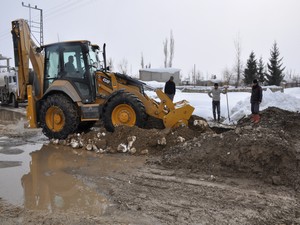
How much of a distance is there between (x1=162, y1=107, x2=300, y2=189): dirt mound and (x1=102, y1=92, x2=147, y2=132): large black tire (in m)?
1.65

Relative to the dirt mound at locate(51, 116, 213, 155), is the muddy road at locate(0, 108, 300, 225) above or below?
below

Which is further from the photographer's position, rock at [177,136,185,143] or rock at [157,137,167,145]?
rock at [177,136,185,143]

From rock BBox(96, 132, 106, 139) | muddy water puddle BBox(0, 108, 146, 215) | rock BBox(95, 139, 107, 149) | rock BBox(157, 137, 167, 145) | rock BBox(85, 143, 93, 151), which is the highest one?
rock BBox(96, 132, 106, 139)

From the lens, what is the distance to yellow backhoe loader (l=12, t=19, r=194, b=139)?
9.17 meters

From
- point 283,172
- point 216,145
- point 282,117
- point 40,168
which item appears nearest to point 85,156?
point 40,168

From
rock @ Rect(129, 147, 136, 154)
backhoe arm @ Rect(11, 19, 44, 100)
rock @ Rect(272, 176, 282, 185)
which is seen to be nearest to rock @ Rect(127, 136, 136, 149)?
rock @ Rect(129, 147, 136, 154)

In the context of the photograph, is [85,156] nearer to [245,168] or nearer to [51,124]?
[51,124]

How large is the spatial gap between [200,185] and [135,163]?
1983 millimetres

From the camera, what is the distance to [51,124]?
10.2 m

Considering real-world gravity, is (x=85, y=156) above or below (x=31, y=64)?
below

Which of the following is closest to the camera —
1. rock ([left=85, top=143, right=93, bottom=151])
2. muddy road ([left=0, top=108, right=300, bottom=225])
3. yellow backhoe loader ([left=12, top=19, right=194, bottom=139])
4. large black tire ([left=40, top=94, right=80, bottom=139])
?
muddy road ([left=0, top=108, right=300, bottom=225])

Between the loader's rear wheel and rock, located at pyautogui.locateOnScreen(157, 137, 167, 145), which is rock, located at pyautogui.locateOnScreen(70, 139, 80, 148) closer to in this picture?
rock, located at pyautogui.locateOnScreen(157, 137, 167, 145)

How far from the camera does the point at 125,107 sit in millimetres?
9188

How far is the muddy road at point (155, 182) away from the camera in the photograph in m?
4.50
